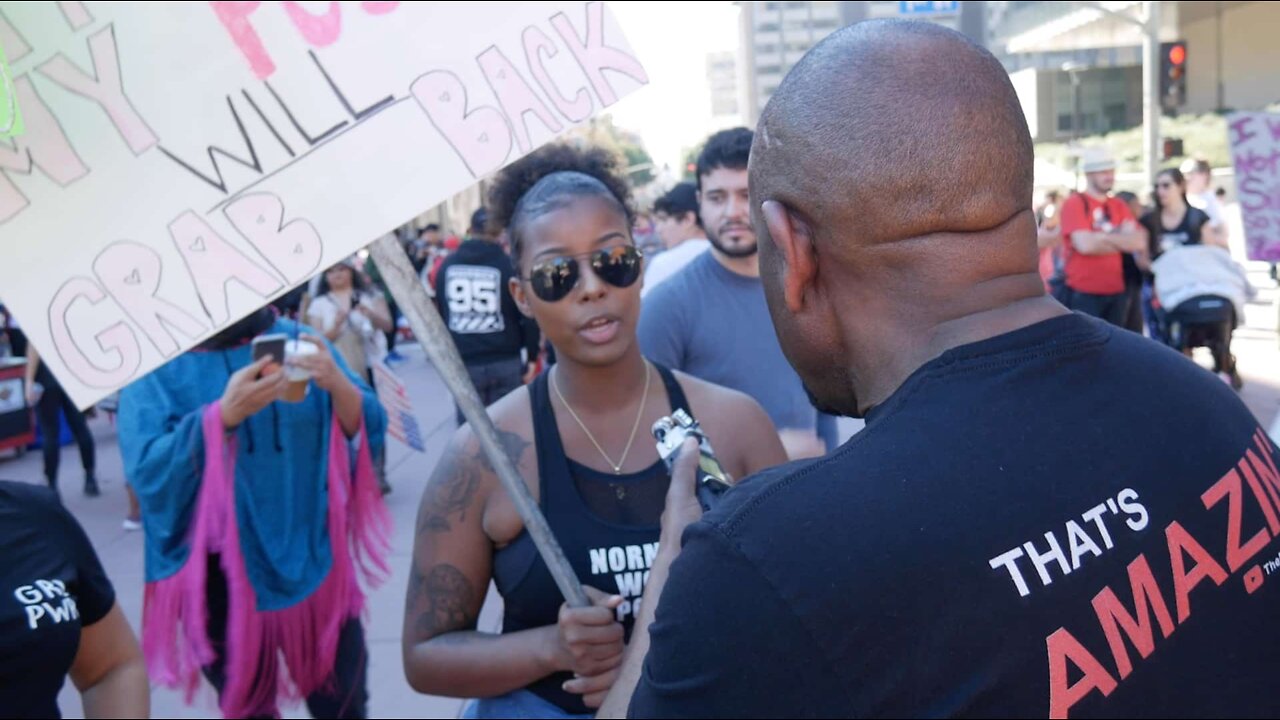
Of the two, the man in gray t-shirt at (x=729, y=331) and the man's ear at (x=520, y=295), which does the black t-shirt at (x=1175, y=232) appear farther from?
the man's ear at (x=520, y=295)

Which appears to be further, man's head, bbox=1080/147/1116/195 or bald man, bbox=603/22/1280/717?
man's head, bbox=1080/147/1116/195

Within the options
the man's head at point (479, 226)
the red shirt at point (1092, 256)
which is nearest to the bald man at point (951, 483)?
the man's head at point (479, 226)

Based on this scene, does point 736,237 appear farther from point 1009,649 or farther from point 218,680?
point 1009,649

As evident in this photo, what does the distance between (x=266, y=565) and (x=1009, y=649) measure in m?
2.66

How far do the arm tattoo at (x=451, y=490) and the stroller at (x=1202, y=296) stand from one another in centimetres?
721

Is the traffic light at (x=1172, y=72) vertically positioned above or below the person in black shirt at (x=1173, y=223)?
below

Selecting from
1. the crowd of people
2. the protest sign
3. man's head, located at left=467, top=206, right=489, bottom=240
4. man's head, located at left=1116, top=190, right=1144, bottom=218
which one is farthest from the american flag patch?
man's head, located at left=1116, top=190, right=1144, bottom=218

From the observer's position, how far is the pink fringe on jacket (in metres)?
3.08

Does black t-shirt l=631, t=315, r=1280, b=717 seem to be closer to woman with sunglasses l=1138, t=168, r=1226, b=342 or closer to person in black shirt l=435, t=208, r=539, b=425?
person in black shirt l=435, t=208, r=539, b=425

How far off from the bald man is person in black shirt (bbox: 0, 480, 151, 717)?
128 centimetres

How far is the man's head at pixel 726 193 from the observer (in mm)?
3557

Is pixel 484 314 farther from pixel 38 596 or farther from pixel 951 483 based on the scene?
pixel 951 483

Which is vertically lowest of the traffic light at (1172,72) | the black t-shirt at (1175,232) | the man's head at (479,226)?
the traffic light at (1172,72)

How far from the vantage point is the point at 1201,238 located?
27.1 feet
